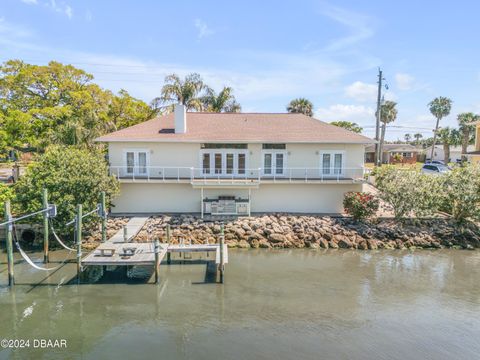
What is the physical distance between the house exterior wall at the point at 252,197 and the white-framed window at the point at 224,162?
1261 mm

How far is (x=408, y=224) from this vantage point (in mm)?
21922

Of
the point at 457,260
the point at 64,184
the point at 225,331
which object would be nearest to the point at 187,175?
the point at 64,184

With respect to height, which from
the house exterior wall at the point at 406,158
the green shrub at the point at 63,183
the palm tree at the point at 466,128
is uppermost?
the palm tree at the point at 466,128

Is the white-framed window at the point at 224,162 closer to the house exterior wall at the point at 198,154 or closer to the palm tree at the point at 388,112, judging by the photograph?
the house exterior wall at the point at 198,154

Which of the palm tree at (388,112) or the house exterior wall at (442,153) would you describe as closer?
the palm tree at (388,112)

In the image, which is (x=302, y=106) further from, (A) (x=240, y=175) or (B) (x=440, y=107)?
(B) (x=440, y=107)

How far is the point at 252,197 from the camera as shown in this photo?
23.1 metres

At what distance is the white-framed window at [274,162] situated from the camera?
2312cm

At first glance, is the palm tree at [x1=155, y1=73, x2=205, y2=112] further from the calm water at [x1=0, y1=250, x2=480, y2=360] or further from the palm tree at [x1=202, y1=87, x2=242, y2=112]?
the calm water at [x1=0, y1=250, x2=480, y2=360]

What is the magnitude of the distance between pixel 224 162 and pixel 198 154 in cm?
181

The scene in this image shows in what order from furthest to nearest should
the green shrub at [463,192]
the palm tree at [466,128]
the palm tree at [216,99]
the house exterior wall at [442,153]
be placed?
the house exterior wall at [442,153]
the palm tree at [466,128]
the palm tree at [216,99]
the green shrub at [463,192]

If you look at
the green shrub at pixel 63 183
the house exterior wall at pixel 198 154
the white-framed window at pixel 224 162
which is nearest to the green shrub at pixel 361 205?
the house exterior wall at pixel 198 154

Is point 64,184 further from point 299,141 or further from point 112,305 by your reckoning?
point 299,141

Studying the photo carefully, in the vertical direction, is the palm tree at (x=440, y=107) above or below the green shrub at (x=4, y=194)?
above
